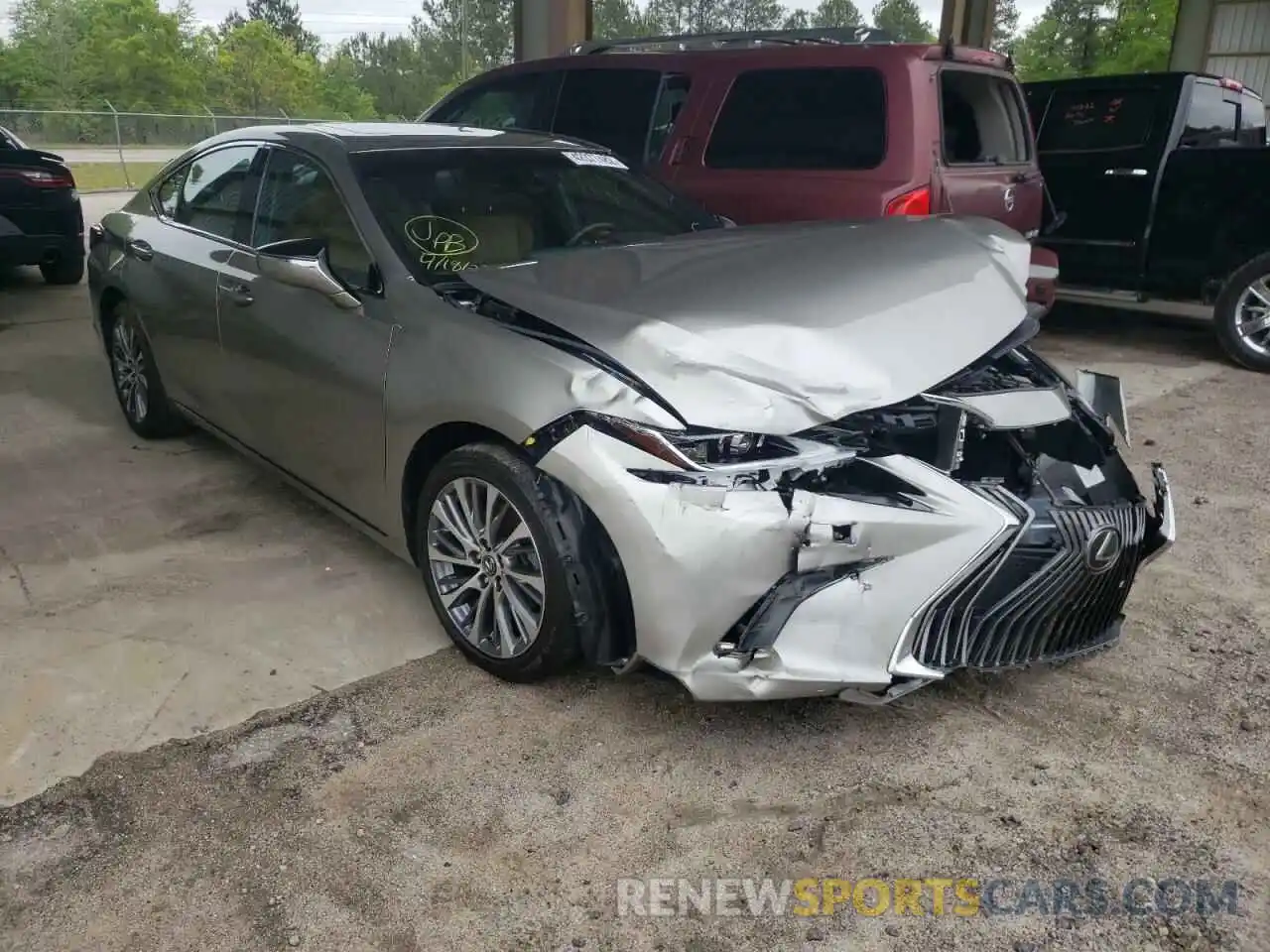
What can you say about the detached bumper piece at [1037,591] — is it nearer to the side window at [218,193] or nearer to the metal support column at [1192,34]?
the side window at [218,193]

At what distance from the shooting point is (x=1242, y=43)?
614 inches

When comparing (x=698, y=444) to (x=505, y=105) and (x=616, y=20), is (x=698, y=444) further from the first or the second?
(x=616, y=20)

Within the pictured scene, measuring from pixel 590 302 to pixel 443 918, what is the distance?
61.3 inches

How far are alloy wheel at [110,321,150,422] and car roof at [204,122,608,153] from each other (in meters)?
1.22

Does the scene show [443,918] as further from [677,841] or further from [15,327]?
[15,327]

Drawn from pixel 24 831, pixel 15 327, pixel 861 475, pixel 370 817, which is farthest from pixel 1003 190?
pixel 15 327

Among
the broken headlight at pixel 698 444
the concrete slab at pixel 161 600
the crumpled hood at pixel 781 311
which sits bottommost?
the concrete slab at pixel 161 600

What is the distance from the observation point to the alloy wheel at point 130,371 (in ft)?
16.0

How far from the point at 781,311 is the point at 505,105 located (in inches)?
184

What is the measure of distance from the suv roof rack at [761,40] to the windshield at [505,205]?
2.11m

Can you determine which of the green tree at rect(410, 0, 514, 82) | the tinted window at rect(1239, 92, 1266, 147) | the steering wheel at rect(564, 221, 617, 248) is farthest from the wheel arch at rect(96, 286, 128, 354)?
the green tree at rect(410, 0, 514, 82)

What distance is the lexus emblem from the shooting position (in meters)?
2.59

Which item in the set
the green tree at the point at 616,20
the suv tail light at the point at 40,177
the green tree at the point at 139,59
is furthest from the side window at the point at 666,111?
the green tree at the point at 139,59

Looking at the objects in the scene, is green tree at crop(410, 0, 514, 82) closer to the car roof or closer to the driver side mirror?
the car roof
